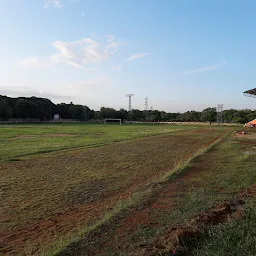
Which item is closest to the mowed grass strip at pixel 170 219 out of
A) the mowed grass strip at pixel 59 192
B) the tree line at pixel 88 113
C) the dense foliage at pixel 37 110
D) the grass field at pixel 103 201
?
the grass field at pixel 103 201

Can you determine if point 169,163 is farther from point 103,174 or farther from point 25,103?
point 25,103

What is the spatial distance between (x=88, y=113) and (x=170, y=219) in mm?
145193

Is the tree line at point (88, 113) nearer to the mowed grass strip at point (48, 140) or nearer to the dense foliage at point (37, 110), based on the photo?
the dense foliage at point (37, 110)

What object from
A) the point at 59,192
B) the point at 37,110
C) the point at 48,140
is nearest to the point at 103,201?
the point at 59,192

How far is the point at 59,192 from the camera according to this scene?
9188 millimetres

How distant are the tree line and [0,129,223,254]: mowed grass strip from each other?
108 m

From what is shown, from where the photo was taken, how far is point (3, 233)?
5.95 metres

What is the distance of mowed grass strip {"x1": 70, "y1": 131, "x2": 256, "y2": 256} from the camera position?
15.6ft

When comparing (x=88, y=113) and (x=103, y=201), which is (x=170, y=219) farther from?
(x=88, y=113)

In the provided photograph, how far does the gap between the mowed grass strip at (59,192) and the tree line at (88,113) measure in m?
108

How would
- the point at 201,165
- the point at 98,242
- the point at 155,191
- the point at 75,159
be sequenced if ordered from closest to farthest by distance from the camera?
the point at 98,242 < the point at 155,191 < the point at 201,165 < the point at 75,159

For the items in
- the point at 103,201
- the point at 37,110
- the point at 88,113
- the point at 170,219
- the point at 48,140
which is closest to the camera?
the point at 170,219

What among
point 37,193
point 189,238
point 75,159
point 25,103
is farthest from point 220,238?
point 25,103

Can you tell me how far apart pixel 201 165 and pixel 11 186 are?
836 cm
